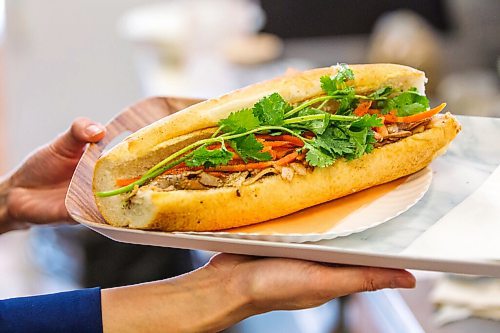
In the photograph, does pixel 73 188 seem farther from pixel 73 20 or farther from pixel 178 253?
pixel 73 20

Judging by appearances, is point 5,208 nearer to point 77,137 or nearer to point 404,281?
point 77,137

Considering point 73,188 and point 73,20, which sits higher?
point 73,188

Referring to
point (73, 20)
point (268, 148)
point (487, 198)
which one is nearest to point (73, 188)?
point (268, 148)

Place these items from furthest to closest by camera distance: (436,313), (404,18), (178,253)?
(404,18) → (178,253) → (436,313)

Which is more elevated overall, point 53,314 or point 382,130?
point 382,130

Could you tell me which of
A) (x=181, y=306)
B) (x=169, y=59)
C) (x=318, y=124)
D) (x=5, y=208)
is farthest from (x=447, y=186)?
(x=169, y=59)

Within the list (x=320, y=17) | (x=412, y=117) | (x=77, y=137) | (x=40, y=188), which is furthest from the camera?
(x=320, y=17)
